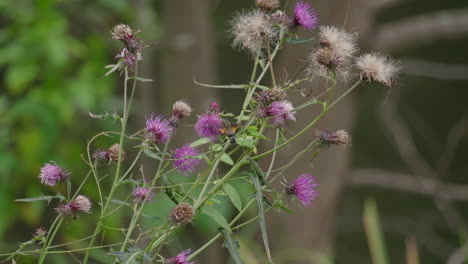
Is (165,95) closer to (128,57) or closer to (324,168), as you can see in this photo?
(324,168)

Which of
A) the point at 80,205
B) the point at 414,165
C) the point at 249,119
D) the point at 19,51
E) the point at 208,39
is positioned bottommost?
the point at 80,205

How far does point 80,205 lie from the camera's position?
22.8 inches

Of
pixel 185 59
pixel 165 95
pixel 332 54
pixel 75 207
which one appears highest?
pixel 185 59

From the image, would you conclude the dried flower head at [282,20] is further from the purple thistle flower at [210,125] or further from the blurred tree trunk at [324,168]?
the blurred tree trunk at [324,168]

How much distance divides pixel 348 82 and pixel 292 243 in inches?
71.3

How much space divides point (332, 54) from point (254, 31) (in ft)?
0.27

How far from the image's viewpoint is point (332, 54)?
624 millimetres

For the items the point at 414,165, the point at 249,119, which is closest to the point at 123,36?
the point at 249,119

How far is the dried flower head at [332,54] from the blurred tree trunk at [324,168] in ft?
5.54

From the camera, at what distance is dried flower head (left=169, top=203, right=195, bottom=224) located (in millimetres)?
546

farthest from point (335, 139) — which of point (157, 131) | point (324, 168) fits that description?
point (324, 168)

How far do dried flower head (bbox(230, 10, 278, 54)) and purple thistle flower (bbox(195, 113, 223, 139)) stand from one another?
84mm

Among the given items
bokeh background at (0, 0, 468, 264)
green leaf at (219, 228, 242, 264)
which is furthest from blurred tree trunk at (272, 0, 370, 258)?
green leaf at (219, 228, 242, 264)

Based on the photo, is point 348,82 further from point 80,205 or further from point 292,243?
point 292,243
